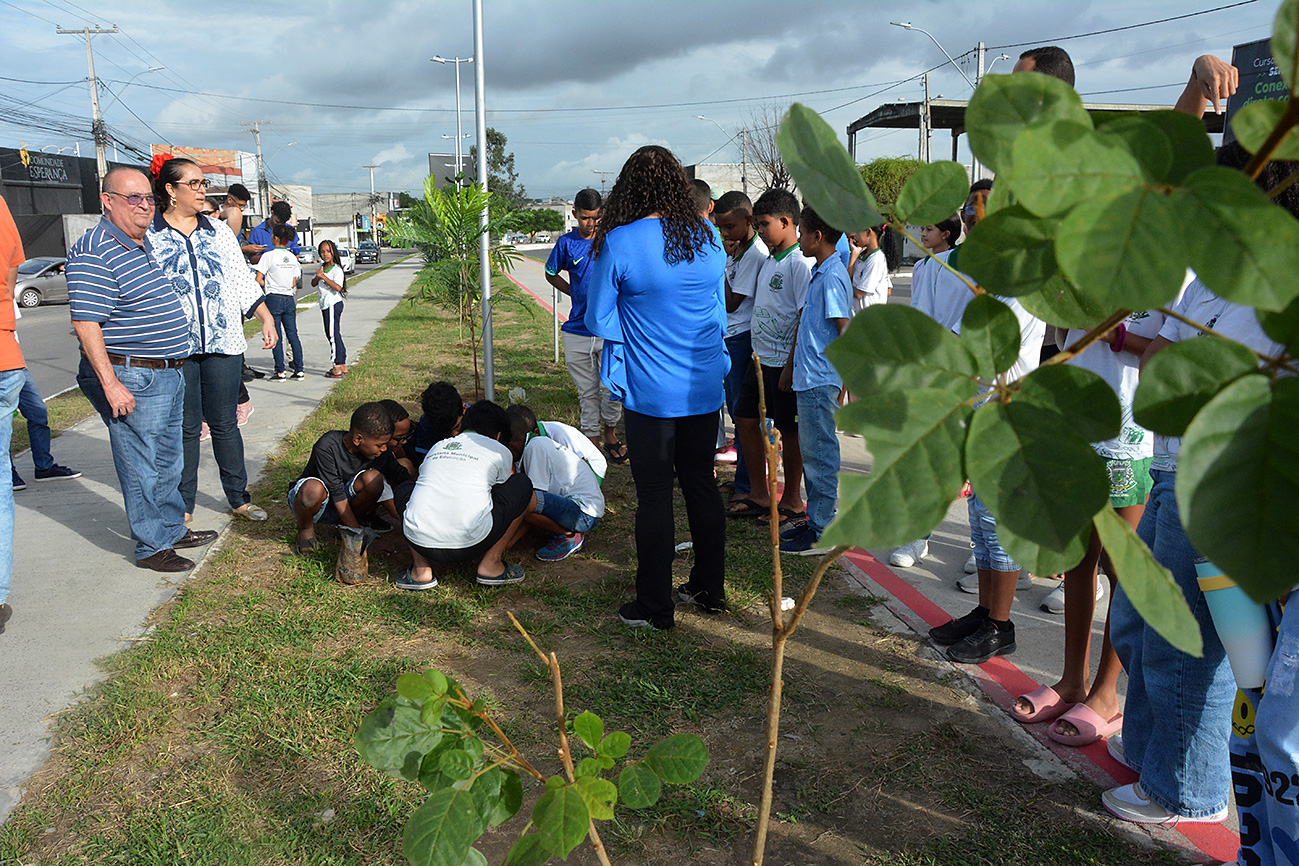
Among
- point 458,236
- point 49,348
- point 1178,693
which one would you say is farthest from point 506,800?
point 49,348

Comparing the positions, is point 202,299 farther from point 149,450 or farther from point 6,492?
point 6,492

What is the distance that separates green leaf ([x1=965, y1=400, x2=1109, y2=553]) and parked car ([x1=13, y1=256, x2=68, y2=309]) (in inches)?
992

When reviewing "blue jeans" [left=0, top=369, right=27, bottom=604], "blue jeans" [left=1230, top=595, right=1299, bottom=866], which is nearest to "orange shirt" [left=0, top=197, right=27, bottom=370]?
"blue jeans" [left=0, top=369, right=27, bottom=604]

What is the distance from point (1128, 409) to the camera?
Answer: 604mm

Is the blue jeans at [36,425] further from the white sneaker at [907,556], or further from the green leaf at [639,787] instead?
the green leaf at [639,787]

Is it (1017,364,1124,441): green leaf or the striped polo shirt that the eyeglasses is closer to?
the striped polo shirt

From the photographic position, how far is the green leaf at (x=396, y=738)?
110 centimetres

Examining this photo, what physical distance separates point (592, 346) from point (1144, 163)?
6.30m

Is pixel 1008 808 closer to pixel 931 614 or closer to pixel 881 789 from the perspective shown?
pixel 881 789

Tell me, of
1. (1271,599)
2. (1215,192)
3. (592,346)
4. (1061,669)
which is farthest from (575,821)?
(592,346)

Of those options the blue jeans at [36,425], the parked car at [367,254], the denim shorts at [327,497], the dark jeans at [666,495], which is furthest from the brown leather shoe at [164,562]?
the parked car at [367,254]

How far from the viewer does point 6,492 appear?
3734 mm

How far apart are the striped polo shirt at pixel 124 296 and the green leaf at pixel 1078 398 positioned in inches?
174

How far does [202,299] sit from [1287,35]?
511 cm
